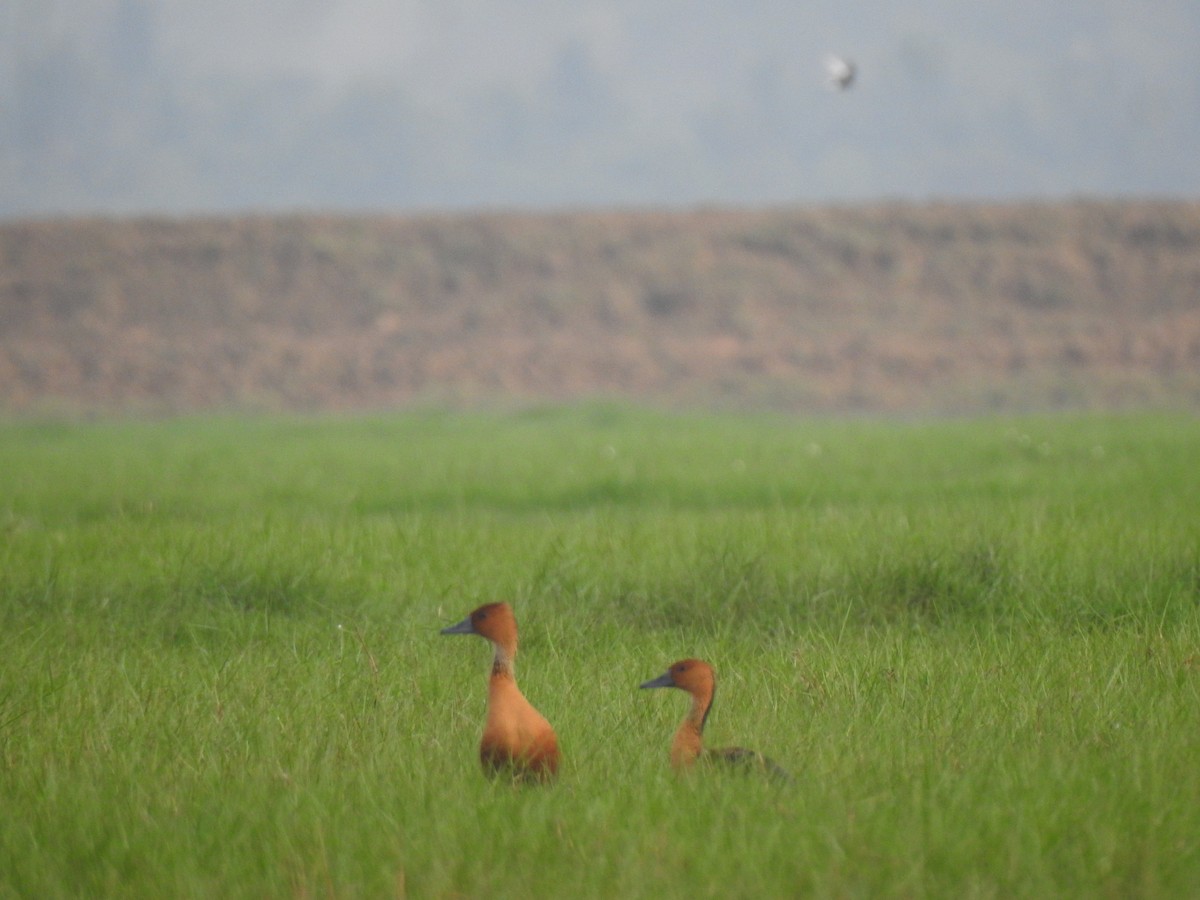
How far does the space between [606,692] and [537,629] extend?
118 centimetres

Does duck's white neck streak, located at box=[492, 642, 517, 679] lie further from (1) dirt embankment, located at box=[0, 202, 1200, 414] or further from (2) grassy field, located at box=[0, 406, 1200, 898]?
(1) dirt embankment, located at box=[0, 202, 1200, 414]

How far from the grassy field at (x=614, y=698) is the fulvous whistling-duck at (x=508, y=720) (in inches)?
3.6

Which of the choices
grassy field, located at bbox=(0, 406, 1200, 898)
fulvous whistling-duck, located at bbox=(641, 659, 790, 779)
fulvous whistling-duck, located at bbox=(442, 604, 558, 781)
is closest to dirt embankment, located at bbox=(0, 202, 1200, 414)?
grassy field, located at bbox=(0, 406, 1200, 898)

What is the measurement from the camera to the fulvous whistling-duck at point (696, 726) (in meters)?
3.53

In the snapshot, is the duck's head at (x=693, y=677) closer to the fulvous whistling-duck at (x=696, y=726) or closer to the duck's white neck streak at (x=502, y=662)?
the fulvous whistling-duck at (x=696, y=726)

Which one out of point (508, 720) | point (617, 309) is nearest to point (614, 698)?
point (508, 720)

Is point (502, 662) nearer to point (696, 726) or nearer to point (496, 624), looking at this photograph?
point (496, 624)

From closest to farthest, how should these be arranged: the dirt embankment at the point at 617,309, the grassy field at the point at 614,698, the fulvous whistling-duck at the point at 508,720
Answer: the grassy field at the point at 614,698 < the fulvous whistling-duck at the point at 508,720 < the dirt embankment at the point at 617,309

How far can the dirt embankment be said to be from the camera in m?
32.0

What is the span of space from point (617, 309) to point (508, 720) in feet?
110

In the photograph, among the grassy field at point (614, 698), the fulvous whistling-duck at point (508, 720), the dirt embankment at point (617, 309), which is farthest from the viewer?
the dirt embankment at point (617, 309)

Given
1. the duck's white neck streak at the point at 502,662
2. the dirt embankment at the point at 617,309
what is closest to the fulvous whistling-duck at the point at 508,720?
the duck's white neck streak at the point at 502,662

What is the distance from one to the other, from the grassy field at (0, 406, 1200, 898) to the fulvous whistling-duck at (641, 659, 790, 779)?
0.07 metres

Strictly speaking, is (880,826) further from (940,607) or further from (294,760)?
Answer: (940,607)
